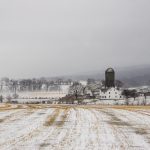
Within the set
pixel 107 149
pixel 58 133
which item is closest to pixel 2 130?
pixel 58 133

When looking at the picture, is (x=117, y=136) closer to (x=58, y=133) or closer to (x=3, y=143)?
(x=58, y=133)

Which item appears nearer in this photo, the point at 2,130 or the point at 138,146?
the point at 138,146

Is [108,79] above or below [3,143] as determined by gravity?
above

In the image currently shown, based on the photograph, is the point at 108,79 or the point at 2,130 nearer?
the point at 2,130

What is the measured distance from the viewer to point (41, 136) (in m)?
16.3

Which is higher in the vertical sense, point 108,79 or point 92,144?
point 108,79

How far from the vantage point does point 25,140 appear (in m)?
15.2

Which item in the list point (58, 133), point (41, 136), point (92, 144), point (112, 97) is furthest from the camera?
point (112, 97)

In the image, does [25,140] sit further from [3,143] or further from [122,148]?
[122,148]

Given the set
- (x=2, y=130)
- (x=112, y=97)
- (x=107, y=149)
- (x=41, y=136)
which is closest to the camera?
(x=107, y=149)

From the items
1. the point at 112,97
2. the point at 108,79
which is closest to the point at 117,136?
the point at 112,97

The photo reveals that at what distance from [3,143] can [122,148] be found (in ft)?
13.6

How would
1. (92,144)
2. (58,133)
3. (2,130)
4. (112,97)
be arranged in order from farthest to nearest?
(112,97), (2,130), (58,133), (92,144)

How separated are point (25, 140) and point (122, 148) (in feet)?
12.4
